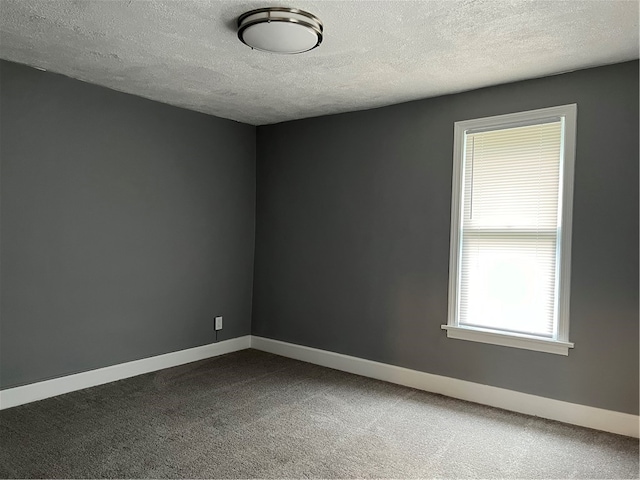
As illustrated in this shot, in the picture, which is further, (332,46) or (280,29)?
(332,46)

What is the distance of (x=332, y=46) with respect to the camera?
2.96 metres

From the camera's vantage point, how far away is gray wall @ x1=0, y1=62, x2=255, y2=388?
351 centimetres

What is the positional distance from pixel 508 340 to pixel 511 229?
81 centimetres

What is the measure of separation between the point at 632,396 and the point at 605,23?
2239 mm

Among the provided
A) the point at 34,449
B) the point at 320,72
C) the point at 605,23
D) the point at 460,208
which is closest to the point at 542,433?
the point at 460,208

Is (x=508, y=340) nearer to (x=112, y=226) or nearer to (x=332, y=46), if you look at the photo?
(x=332, y=46)

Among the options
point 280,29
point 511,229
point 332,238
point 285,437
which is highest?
point 280,29

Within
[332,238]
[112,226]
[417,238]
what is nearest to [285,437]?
[417,238]

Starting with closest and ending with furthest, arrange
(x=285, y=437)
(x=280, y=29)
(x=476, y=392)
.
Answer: (x=280, y=29), (x=285, y=437), (x=476, y=392)

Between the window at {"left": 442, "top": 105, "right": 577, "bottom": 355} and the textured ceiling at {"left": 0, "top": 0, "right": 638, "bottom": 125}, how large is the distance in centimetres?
43

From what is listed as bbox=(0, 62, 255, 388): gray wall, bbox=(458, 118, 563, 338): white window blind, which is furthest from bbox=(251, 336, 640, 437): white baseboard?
bbox=(0, 62, 255, 388): gray wall

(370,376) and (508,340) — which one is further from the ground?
(508,340)

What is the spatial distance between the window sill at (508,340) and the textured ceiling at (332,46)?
1.84 m

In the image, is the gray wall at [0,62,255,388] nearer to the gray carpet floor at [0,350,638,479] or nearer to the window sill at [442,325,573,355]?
the gray carpet floor at [0,350,638,479]
